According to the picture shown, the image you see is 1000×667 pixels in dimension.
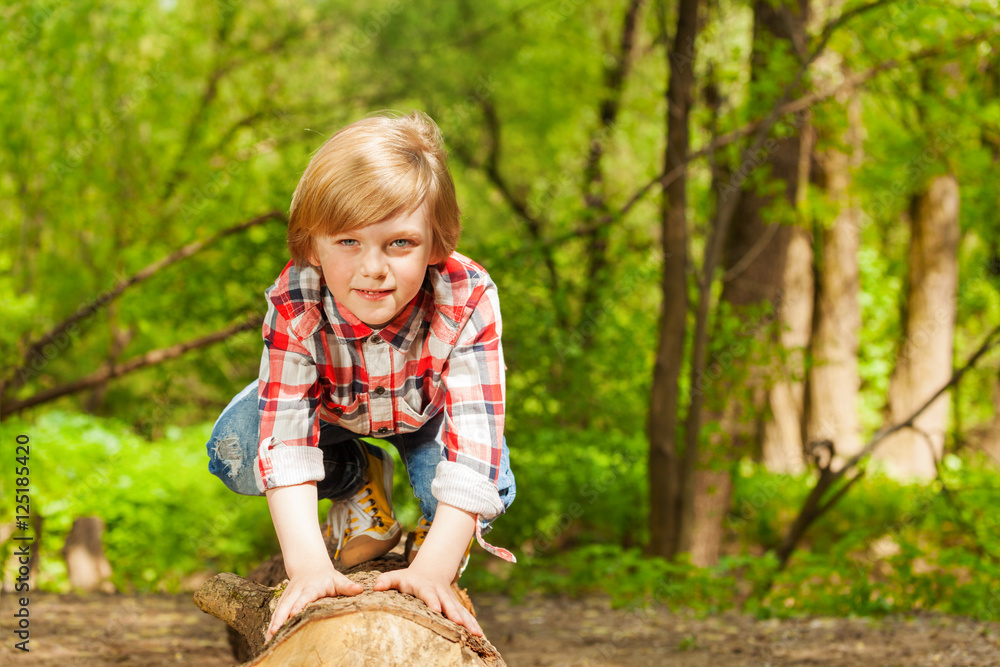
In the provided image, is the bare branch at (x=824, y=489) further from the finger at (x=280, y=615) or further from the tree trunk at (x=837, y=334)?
the tree trunk at (x=837, y=334)

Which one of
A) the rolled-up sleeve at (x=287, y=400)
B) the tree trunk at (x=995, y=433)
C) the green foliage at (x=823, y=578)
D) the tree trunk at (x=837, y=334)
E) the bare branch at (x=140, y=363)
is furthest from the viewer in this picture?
the tree trunk at (x=995, y=433)

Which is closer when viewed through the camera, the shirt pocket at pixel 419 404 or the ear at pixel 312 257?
the ear at pixel 312 257

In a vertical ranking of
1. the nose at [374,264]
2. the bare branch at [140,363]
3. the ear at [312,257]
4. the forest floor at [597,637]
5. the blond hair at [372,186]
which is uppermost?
the bare branch at [140,363]

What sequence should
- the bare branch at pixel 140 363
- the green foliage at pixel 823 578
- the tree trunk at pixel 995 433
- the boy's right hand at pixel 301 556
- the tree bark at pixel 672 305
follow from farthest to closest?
the tree trunk at pixel 995 433 < the tree bark at pixel 672 305 < the bare branch at pixel 140 363 < the green foliage at pixel 823 578 < the boy's right hand at pixel 301 556

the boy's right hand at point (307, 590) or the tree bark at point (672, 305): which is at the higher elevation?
the tree bark at point (672, 305)

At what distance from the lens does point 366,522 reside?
232 centimetres

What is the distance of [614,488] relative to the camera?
6609 mm

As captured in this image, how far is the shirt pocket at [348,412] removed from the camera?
2.11 metres

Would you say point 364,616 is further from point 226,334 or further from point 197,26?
point 197,26

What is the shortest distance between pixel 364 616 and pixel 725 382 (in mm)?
4071

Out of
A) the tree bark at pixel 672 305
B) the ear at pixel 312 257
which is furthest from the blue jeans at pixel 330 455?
the tree bark at pixel 672 305

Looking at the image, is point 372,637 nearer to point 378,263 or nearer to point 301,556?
point 301,556

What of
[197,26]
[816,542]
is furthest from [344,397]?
[197,26]

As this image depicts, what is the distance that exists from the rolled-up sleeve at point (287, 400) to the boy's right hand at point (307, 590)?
0.83 feet
